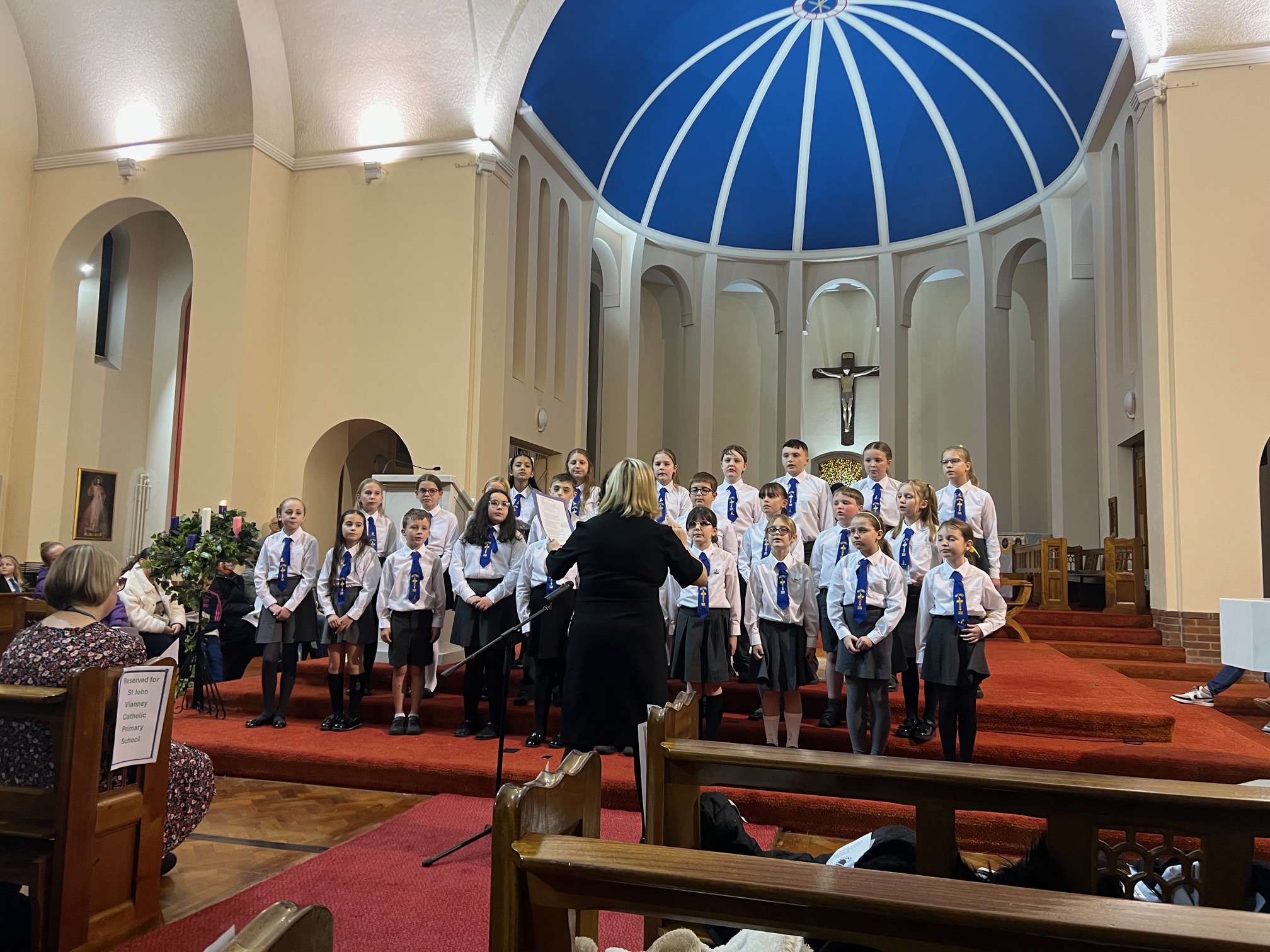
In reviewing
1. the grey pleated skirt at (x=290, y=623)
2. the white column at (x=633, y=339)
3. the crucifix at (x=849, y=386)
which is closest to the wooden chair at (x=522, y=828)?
the grey pleated skirt at (x=290, y=623)

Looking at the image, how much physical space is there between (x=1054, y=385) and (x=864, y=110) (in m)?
5.03

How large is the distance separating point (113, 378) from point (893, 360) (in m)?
11.2

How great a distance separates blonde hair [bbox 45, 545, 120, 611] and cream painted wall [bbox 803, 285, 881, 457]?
1461 centimetres

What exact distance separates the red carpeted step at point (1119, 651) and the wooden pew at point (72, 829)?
7.93m

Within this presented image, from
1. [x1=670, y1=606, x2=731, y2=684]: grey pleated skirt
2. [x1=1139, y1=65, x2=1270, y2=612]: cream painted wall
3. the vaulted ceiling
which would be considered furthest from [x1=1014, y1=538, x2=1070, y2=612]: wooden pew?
the vaulted ceiling

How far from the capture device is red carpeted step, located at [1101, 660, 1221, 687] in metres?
7.84

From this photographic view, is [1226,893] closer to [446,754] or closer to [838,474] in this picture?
[446,754]

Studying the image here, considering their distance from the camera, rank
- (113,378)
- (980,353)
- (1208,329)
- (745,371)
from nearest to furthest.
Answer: (1208,329) → (113,378) → (980,353) → (745,371)

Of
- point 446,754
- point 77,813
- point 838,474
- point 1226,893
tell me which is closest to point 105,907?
point 77,813

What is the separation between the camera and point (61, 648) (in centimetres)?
282

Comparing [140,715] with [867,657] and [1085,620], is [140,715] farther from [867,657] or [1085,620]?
[1085,620]

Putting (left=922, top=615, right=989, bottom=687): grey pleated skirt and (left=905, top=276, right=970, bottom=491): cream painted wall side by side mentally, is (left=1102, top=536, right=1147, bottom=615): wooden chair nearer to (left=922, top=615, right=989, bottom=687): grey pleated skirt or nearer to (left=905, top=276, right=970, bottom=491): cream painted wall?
(left=922, top=615, right=989, bottom=687): grey pleated skirt

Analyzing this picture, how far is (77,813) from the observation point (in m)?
2.64

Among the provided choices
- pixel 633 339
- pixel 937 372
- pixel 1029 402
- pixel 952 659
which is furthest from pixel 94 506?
pixel 1029 402
